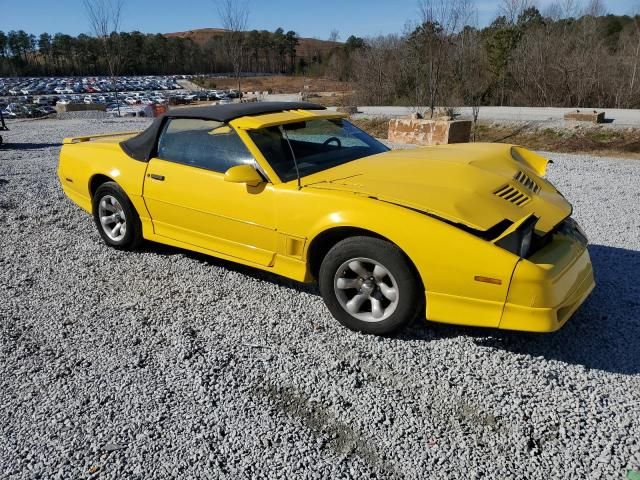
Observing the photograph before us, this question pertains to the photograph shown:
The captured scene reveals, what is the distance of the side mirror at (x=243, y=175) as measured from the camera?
3.25m

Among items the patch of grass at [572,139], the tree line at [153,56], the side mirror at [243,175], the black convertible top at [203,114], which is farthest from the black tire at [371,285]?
the tree line at [153,56]

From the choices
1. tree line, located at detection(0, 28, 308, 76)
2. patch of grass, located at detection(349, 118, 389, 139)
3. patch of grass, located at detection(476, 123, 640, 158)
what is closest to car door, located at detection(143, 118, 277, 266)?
patch of grass, located at detection(476, 123, 640, 158)

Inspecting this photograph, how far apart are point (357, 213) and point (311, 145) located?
1.14m

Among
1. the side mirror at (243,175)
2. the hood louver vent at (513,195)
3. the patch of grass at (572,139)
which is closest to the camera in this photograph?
the hood louver vent at (513,195)

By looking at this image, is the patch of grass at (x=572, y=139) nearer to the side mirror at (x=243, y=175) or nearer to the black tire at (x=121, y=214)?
the side mirror at (x=243, y=175)

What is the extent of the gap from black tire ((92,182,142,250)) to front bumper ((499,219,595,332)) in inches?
131

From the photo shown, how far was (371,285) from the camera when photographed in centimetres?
301

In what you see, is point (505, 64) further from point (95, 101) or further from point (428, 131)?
point (95, 101)

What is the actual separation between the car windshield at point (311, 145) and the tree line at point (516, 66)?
1360 cm

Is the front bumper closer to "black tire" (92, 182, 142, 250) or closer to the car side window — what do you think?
the car side window

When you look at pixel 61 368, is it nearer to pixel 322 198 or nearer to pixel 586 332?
pixel 322 198

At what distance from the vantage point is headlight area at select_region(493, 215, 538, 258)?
2.64 metres

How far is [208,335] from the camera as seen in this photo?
3.22 metres

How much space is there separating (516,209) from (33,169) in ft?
29.3
